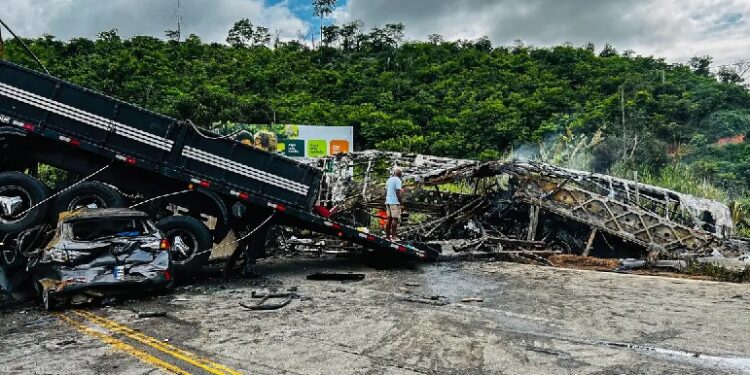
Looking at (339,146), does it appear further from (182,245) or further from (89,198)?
(89,198)

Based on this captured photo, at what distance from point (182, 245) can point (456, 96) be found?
1777 inches

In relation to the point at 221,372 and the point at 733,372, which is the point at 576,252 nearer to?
the point at 733,372

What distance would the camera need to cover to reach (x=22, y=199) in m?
9.64

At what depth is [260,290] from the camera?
31.6 feet

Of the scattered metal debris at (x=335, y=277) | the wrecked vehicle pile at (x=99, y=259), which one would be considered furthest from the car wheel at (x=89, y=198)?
the scattered metal debris at (x=335, y=277)

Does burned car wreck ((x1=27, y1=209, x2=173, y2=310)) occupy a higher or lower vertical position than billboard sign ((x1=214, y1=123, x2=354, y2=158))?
lower

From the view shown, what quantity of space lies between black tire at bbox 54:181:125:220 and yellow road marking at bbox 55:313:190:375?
3.02 metres

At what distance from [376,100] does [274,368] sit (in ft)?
156

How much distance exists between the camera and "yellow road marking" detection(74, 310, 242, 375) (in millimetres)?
5234

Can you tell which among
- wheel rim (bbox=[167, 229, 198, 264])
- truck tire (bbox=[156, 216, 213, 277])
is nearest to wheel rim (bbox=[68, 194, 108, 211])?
truck tire (bbox=[156, 216, 213, 277])

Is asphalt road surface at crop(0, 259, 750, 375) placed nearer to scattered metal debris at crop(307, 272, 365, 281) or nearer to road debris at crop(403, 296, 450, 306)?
road debris at crop(403, 296, 450, 306)

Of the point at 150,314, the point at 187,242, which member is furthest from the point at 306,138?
the point at 150,314

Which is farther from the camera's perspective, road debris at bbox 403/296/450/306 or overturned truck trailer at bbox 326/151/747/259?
overturned truck trailer at bbox 326/151/747/259

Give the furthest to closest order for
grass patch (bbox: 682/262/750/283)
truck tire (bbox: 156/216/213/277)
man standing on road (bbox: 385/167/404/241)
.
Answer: man standing on road (bbox: 385/167/404/241)
grass patch (bbox: 682/262/750/283)
truck tire (bbox: 156/216/213/277)
